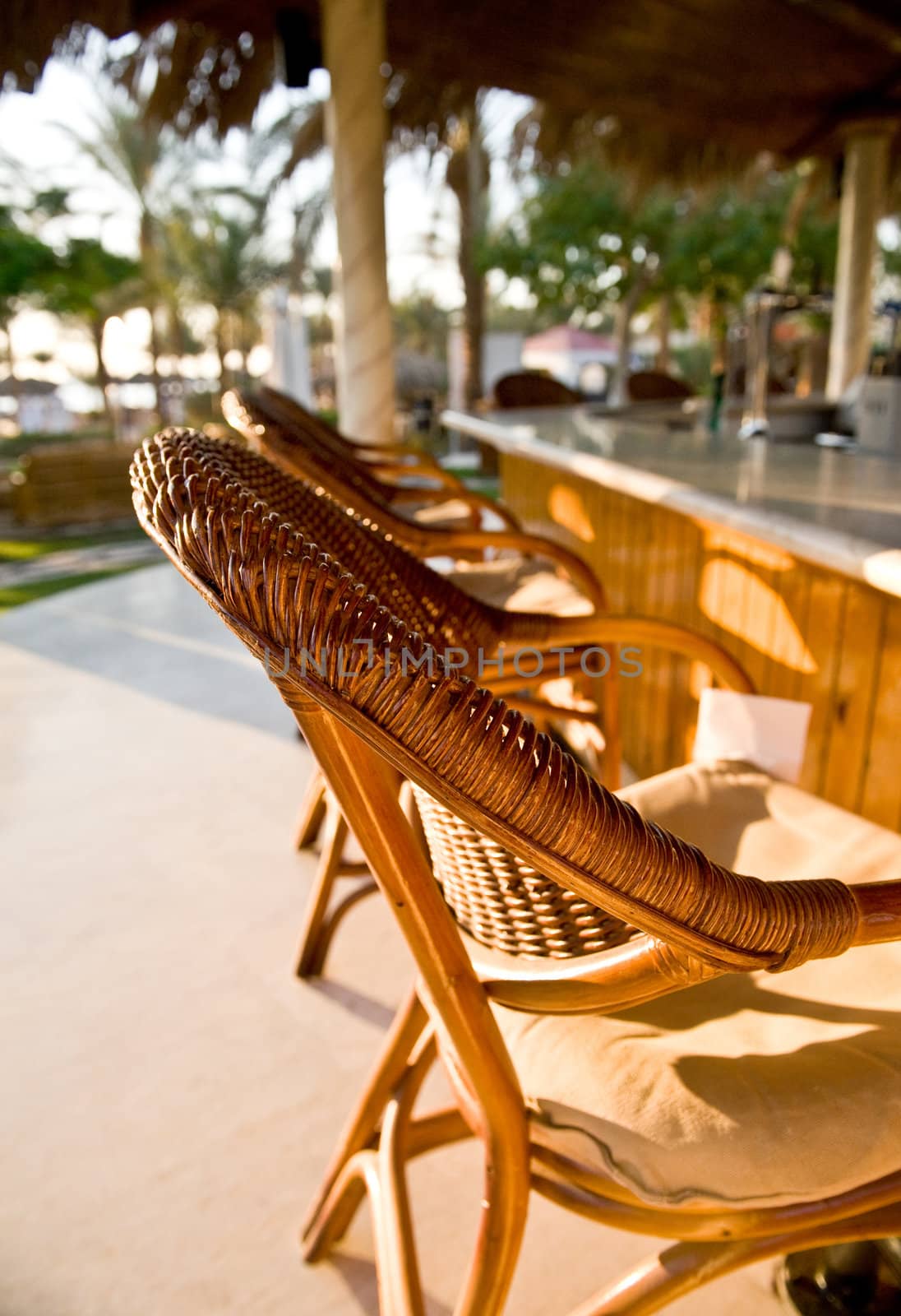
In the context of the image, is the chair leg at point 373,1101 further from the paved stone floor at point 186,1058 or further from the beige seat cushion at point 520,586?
the beige seat cushion at point 520,586

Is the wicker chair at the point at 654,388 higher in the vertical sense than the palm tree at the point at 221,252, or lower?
lower

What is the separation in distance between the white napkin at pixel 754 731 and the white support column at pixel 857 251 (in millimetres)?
5504

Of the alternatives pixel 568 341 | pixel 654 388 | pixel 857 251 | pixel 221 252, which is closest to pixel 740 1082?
pixel 654 388

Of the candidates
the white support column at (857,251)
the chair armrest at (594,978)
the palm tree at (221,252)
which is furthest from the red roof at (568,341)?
the chair armrest at (594,978)

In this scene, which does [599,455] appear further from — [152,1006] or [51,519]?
[51,519]

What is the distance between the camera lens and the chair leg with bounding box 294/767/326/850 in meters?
2.23

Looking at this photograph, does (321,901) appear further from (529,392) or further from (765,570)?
(529,392)

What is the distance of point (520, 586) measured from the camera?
2.11 meters

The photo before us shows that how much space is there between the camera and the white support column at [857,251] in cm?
617

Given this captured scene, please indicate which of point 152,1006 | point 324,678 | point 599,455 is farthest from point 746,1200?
point 599,455

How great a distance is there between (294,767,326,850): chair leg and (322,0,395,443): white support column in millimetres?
1919

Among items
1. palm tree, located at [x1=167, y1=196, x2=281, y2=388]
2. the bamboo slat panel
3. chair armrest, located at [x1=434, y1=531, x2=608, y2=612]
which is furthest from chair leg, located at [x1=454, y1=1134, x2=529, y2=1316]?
palm tree, located at [x1=167, y1=196, x2=281, y2=388]

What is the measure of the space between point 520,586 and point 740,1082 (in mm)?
1409

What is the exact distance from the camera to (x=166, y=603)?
5.00 m
